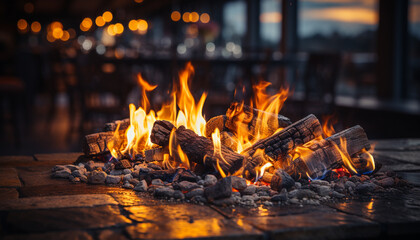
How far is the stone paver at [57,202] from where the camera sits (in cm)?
180

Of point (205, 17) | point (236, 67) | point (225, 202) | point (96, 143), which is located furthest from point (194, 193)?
point (205, 17)

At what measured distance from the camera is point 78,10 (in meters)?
22.4

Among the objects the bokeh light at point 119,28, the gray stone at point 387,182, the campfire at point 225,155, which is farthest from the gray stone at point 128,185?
the bokeh light at point 119,28

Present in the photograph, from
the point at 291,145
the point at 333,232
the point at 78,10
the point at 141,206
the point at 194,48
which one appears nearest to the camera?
the point at 333,232

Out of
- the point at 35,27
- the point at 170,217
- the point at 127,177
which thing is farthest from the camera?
the point at 35,27

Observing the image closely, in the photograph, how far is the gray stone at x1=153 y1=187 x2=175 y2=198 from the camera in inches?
78.6

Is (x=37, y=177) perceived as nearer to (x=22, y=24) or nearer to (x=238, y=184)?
(x=238, y=184)

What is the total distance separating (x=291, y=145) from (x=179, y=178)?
1.79 feet

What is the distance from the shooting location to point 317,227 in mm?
1584

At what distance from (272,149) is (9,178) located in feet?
4.06

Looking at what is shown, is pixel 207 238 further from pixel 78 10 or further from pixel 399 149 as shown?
pixel 78 10

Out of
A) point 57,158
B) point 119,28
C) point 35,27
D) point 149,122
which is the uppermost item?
point 35,27

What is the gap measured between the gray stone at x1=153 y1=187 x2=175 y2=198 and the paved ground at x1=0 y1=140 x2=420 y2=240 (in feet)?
0.14

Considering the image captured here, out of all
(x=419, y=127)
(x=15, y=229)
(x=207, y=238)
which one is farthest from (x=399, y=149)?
(x=419, y=127)
